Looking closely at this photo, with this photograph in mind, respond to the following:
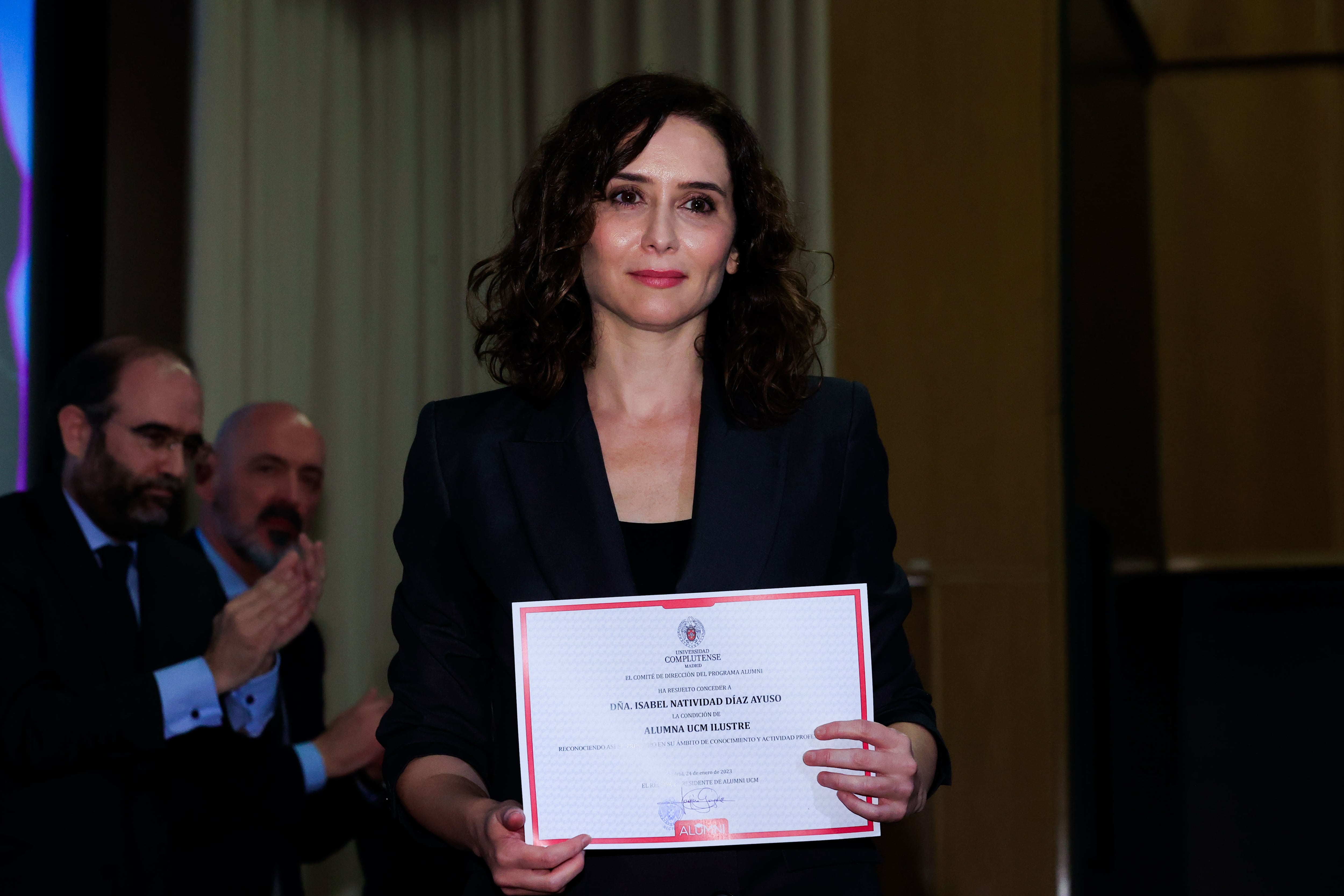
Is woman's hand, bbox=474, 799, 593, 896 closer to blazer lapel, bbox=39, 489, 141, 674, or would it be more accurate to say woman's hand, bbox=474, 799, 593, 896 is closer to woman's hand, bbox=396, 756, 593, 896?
woman's hand, bbox=396, 756, 593, 896

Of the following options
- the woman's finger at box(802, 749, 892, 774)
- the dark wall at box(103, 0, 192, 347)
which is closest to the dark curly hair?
the woman's finger at box(802, 749, 892, 774)

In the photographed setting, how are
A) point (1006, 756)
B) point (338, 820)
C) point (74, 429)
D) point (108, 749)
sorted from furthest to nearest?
1. point (1006, 756)
2. point (338, 820)
3. point (74, 429)
4. point (108, 749)

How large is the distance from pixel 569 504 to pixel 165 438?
215cm

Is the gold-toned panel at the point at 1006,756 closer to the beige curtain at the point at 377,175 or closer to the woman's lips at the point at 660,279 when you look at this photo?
the beige curtain at the point at 377,175

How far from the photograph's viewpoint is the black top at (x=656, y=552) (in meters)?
1.46

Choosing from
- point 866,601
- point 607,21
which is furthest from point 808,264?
point 607,21

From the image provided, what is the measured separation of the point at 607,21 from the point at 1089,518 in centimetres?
262

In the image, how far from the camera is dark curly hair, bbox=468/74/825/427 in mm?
1547

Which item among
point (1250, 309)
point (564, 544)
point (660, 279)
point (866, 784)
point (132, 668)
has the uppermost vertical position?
point (1250, 309)

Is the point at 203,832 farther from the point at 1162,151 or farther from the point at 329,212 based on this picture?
the point at 1162,151

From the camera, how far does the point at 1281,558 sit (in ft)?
17.3

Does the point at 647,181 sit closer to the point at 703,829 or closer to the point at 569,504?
the point at 569,504

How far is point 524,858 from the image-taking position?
125 centimetres
